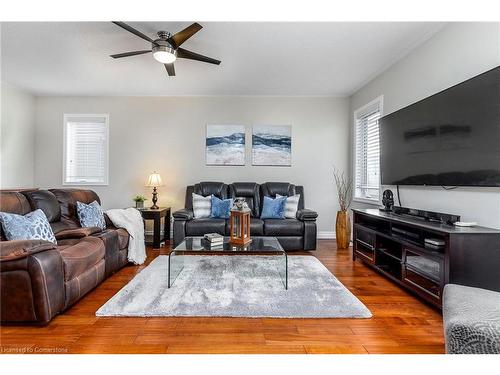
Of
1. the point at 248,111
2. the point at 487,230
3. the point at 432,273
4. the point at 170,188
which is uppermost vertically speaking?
the point at 248,111

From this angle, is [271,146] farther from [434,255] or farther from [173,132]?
[434,255]

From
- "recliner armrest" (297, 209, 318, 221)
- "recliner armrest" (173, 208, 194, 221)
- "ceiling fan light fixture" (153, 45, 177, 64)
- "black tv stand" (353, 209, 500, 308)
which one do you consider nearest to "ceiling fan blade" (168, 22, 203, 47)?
"ceiling fan light fixture" (153, 45, 177, 64)

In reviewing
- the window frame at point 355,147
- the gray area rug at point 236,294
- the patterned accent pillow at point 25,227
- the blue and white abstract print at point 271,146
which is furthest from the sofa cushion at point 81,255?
the window frame at point 355,147

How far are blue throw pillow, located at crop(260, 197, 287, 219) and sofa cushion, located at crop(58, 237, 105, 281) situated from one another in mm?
2343

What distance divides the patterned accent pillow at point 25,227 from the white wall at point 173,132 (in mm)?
2574

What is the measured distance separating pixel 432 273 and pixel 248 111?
375 cm

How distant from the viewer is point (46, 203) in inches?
109

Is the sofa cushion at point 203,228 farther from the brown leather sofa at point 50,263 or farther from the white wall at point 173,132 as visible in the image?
the white wall at point 173,132

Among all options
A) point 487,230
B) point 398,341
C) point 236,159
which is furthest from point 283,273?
point 236,159

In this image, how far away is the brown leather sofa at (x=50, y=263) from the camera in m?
1.74

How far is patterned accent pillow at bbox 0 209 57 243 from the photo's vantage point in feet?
6.97

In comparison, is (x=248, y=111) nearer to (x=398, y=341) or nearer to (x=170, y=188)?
(x=170, y=188)

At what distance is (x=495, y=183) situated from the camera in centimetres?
194

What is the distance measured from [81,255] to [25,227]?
500 millimetres
